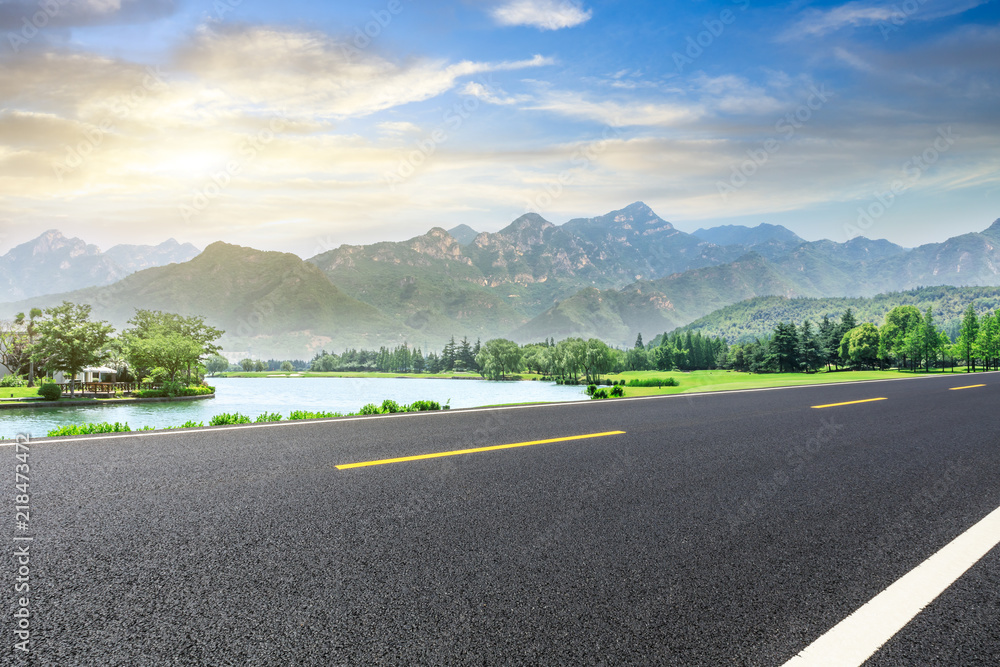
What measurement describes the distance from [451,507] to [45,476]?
407cm

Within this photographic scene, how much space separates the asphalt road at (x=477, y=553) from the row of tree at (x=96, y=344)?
185 feet

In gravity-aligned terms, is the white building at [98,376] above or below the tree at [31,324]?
below

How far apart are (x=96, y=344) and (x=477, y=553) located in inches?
2467

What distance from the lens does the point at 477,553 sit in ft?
10.5

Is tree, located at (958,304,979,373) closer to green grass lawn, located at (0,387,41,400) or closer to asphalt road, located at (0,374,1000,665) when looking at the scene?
asphalt road, located at (0,374,1000,665)

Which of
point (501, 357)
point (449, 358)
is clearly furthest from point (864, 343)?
point (449, 358)

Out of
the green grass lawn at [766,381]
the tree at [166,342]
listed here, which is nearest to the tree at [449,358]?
the tree at [166,342]

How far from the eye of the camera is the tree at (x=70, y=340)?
47.8 meters

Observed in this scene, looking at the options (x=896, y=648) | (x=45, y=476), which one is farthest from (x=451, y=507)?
(x=45, y=476)

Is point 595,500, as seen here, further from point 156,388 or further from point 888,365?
point 888,365

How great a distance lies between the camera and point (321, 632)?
2260mm

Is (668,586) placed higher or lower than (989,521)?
higher

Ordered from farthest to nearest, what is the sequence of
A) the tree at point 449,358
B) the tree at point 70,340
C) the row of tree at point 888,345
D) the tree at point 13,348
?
the tree at point 449,358, the row of tree at point 888,345, the tree at point 13,348, the tree at point 70,340

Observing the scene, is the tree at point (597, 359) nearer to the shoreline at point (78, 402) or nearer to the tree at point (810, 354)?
the tree at point (810, 354)
